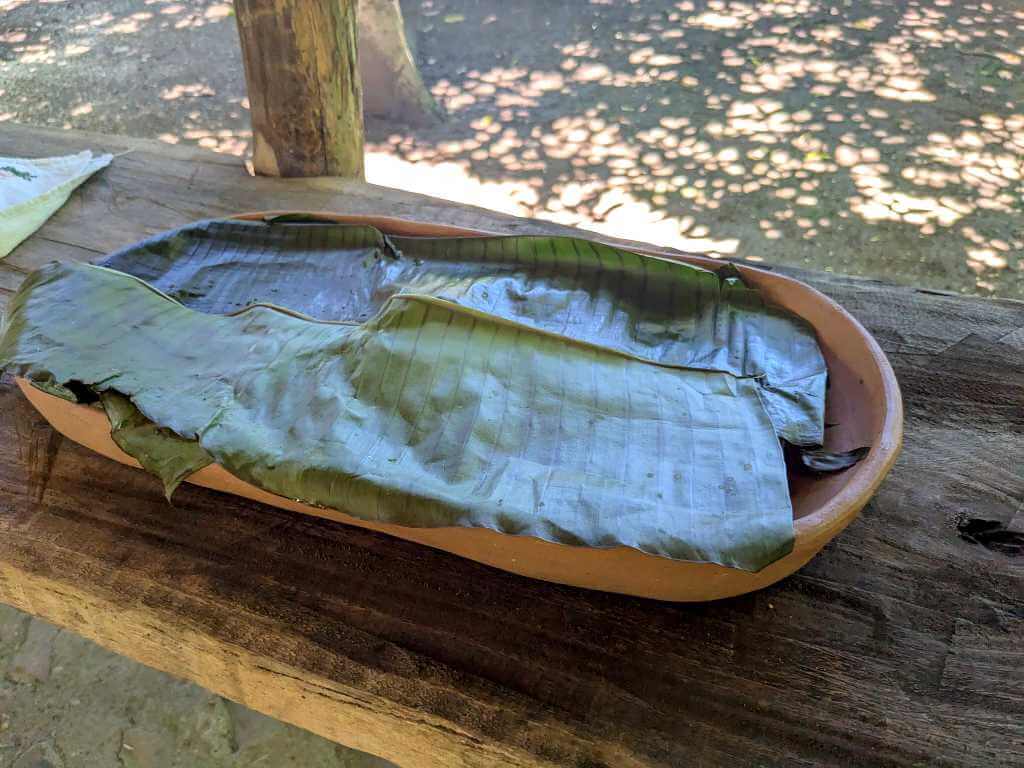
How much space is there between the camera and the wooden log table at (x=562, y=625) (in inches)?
43.6

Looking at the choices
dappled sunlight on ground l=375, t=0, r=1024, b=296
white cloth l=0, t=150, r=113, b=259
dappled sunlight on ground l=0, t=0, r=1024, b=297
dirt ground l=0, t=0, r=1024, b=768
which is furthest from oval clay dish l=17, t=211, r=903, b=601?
dappled sunlight on ground l=375, t=0, r=1024, b=296

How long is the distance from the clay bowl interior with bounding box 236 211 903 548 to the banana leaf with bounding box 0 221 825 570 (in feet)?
0.15

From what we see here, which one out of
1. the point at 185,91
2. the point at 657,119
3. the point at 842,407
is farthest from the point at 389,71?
the point at 842,407

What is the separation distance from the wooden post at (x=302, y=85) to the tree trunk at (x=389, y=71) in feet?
8.46

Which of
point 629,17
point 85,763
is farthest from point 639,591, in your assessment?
point 629,17

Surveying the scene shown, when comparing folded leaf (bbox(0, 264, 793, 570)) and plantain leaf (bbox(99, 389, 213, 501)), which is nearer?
folded leaf (bbox(0, 264, 793, 570))

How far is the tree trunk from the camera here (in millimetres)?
4812

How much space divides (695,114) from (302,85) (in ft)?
10.5

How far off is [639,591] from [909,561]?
1.59ft

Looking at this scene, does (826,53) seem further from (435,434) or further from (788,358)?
(435,434)

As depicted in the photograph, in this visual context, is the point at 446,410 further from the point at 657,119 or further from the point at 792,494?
the point at 657,119

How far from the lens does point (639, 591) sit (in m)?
1.19

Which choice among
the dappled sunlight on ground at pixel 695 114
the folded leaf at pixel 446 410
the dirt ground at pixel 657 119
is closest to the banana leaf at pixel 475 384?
the folded leaf at pixel 446 410

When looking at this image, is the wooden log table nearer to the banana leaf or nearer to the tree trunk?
the banana leaf
